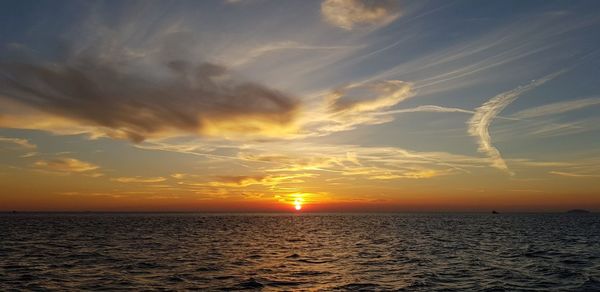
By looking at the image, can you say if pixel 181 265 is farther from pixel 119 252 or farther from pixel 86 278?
pixel 119 252

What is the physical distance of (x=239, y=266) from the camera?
142ft

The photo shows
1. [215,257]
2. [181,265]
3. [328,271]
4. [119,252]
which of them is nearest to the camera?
[328,271]

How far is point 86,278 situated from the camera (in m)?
35.0

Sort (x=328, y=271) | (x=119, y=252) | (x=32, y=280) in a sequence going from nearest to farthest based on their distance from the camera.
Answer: (x=32, y=280), (x=328, y=271), (x=119, y=252)

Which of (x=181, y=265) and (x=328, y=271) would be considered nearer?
(x=328, y=271)

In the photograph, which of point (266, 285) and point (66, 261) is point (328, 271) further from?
point (66, 261)

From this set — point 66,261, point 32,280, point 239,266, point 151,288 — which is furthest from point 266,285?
point 66,261

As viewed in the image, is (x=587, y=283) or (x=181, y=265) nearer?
(x=587, y=283)

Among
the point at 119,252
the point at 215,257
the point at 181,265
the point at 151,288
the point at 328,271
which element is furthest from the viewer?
the point at 119,252

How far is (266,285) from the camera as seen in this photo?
109 ft

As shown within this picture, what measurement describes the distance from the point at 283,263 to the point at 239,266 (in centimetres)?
492

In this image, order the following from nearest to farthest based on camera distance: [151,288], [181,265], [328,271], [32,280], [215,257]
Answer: [151,288], [32,280], [328,271], [181,265], [215,257]

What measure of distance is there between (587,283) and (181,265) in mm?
34228

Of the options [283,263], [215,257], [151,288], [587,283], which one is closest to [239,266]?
[283,263]
